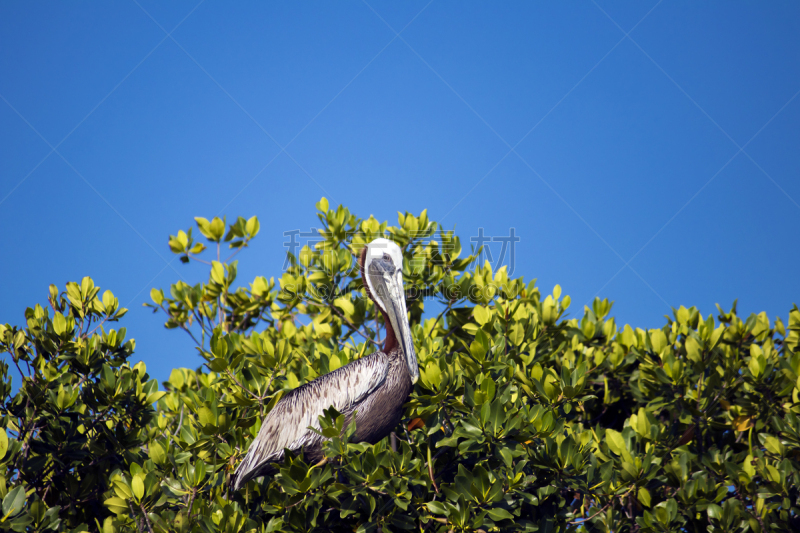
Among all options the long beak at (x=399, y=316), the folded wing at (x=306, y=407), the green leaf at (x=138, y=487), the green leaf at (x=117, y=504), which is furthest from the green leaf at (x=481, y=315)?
the green leaf at (x=117, y=504)

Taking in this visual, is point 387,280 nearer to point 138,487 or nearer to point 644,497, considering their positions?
point 138,487

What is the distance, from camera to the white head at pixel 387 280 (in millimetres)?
4363

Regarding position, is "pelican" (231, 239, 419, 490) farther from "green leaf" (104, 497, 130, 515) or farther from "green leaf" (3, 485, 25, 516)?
"green leaf" (3, 485, 25, 516)

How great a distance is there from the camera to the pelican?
392 centimetres

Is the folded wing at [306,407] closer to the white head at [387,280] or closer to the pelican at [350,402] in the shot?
the pelican at [350,402]

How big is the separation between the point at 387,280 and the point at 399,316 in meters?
0.35

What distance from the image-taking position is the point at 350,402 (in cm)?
401

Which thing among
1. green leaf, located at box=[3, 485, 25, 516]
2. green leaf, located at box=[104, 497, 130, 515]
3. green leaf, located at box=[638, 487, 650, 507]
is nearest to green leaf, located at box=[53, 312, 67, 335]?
green leaf, located at box=[3, 485, 25, 516]

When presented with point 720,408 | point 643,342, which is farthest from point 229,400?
point 720,408

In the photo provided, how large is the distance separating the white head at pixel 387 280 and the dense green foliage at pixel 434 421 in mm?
407

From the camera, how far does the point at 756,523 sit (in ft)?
12.2

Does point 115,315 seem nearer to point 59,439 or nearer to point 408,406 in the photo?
point 59,439

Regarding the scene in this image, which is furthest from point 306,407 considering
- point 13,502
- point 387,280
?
point 13,502

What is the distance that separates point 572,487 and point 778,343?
3.39 metres
